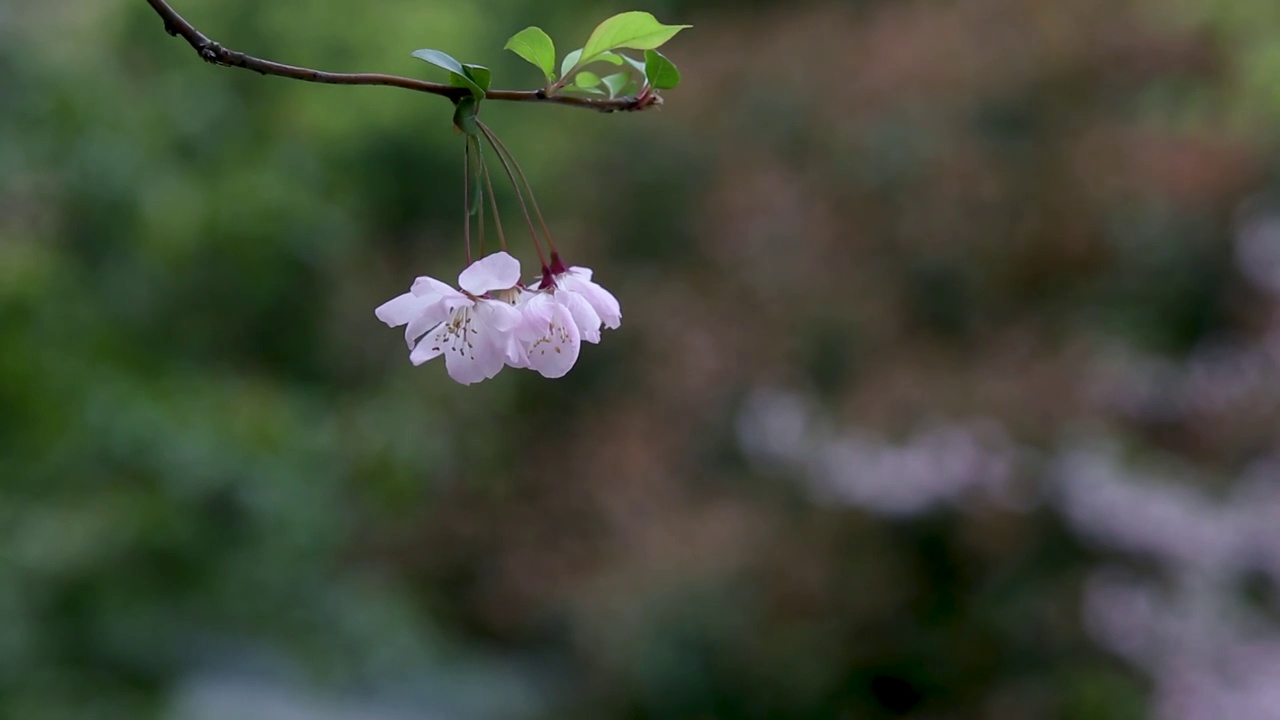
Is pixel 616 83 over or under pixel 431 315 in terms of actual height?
over

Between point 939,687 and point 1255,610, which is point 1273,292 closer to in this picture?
point 1255,610

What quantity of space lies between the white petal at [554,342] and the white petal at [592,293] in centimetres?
2

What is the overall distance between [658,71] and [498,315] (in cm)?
17

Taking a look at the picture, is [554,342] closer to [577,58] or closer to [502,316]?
[502,316]

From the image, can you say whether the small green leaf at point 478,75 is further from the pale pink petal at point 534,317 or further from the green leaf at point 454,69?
the pale pink petal at point 534,317

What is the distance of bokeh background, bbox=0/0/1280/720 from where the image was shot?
110 inches

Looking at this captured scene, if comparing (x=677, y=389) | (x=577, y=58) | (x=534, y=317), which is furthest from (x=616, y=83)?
(x=677, y=389)

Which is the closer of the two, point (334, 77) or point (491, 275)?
point (334, 77)

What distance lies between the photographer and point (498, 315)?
2.59 feet

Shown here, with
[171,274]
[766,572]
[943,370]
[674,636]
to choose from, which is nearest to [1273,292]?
[943,370]

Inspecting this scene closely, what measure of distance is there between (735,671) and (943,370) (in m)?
1.10

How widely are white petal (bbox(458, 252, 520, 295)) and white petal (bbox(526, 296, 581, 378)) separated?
0.11 feet

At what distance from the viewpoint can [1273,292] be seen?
3873 mm

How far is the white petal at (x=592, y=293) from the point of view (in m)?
0.83
